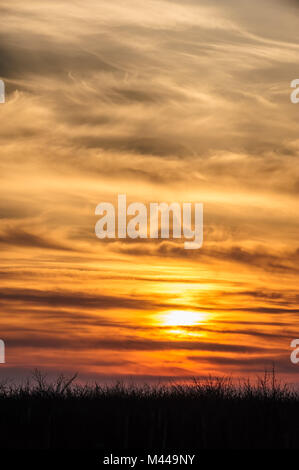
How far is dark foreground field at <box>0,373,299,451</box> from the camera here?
34.5ft

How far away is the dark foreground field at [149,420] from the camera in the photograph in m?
10.5

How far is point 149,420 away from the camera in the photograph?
11.1 metres

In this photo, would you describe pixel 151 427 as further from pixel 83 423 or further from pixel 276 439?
pixel 276 439

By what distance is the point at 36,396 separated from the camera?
12.9 metres
